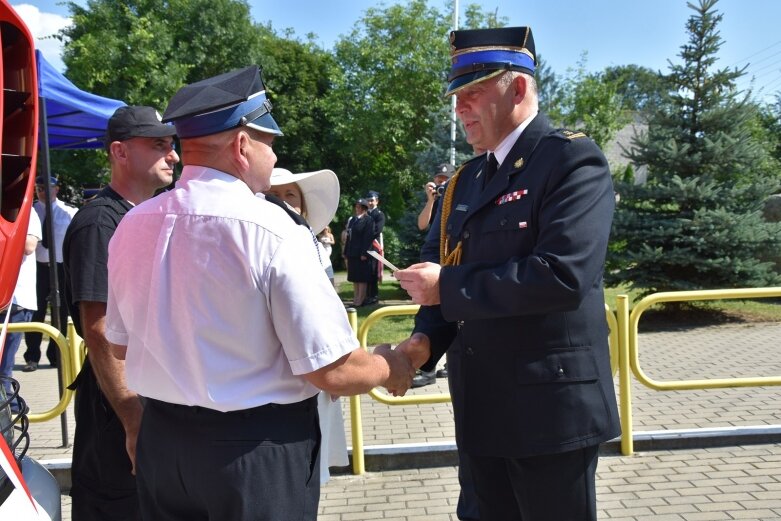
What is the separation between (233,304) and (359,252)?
38.2 ft

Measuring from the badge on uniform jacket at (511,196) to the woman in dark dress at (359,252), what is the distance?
10.9 meters

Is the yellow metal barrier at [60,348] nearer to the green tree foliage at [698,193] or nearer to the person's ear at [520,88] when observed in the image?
the person's ear at [520,88]

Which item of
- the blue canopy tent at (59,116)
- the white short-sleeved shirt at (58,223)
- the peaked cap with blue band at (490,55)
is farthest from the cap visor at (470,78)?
the white short-sleeved shirt at (58,223)

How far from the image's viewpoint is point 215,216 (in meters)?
1.97

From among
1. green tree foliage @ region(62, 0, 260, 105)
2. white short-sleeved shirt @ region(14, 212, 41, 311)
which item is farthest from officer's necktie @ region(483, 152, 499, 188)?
green tree foliage @ region(62, 0, 260, 105)

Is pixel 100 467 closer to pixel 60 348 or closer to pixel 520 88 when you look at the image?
pixel 60 348

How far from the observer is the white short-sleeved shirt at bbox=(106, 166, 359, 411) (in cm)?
194

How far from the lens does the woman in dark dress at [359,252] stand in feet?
44.6

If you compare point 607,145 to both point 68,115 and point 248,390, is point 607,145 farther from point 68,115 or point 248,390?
point 248,390

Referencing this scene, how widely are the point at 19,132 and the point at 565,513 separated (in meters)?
2.08

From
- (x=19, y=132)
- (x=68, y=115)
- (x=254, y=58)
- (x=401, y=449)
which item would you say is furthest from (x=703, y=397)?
(x=254, y=58)

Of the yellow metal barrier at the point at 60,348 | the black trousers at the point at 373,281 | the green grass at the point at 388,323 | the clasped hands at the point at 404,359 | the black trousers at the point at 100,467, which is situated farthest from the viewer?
the black trousers at the point at 373,281

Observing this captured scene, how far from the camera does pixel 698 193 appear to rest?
10820mm

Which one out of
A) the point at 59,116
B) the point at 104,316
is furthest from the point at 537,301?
the point at 59,116
